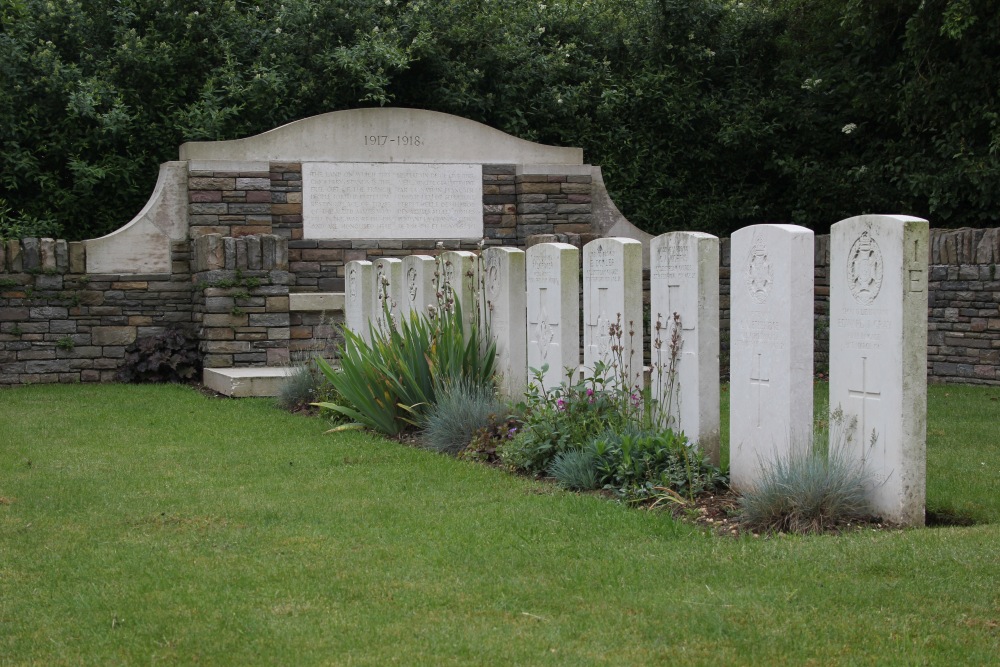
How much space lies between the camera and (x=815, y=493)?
5.30 m

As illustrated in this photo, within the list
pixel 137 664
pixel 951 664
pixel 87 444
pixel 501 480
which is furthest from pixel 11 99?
pixel 951 664

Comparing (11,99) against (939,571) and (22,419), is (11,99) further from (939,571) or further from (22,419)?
(939,571)

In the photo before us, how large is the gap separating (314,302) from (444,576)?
8670 mm

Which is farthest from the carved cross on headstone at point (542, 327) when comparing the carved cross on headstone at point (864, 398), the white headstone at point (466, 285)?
the carved cross on headstone at point (864, 398)

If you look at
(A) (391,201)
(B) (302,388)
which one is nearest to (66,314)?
(B) (302,388)

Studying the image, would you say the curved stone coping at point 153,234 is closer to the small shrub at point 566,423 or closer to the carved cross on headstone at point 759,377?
the small shrub at point 566,423

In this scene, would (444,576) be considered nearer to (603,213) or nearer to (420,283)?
(420,283)

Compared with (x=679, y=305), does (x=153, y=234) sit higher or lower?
higher

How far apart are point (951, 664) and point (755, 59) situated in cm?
1560

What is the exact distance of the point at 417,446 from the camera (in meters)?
8.32

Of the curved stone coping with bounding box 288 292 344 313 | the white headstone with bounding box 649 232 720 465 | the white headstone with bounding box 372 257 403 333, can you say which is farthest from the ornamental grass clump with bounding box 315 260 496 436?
the curved stone coping with bounding box 288 292 344 313

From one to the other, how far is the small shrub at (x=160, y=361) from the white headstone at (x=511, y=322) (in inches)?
232

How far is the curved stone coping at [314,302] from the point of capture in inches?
511

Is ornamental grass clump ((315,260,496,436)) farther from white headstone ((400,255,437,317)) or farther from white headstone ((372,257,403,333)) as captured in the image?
white headstone ((372,257,403,333))
